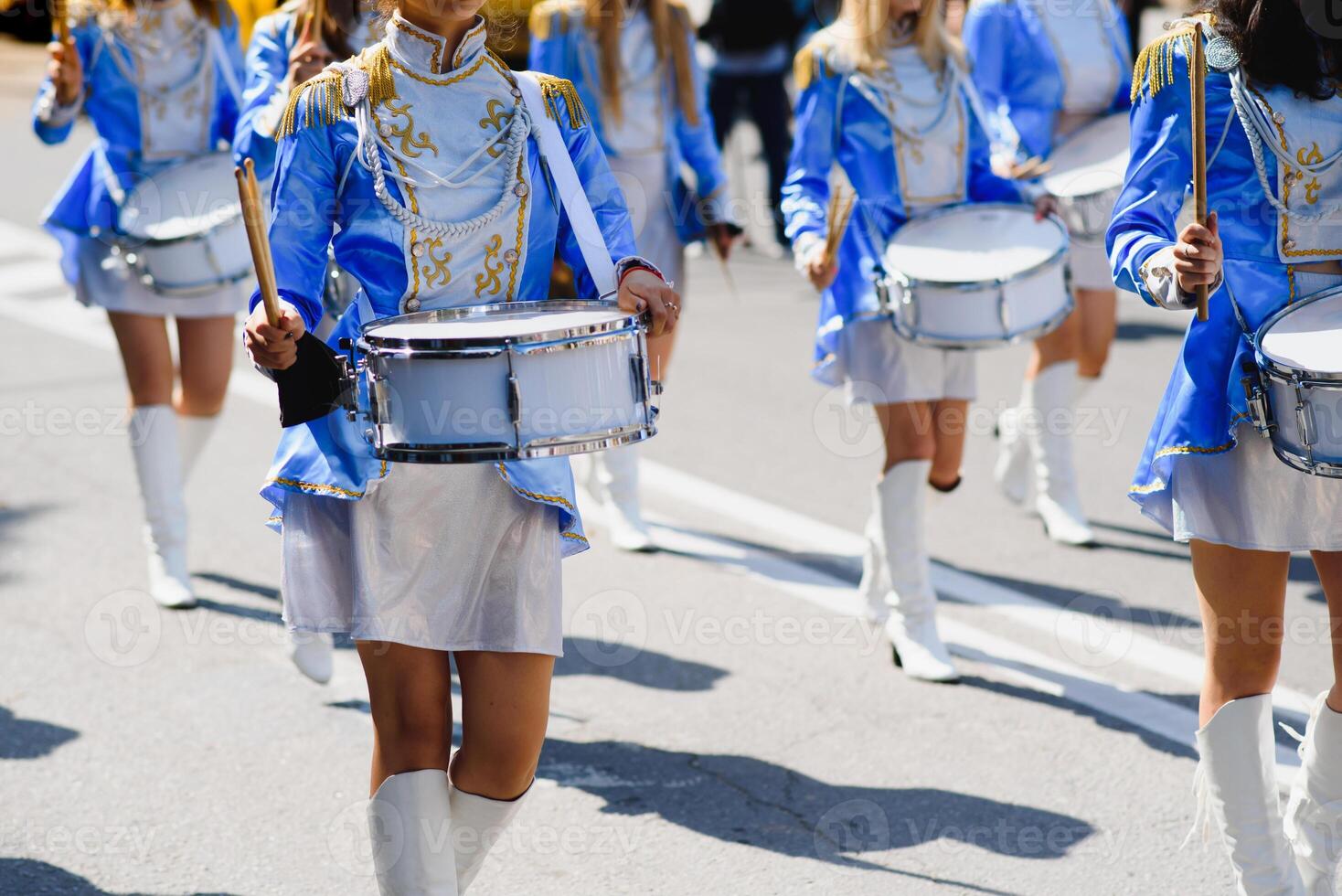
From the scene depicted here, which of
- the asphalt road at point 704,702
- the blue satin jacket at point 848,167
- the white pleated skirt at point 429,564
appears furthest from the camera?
the blue satin jacket at point 848,167

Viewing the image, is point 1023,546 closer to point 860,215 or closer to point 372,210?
point 860,215

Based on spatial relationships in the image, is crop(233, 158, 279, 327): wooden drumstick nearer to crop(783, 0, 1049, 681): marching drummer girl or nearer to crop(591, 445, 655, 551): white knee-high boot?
crop(783, 0, 1049, 681): marching drummer girl

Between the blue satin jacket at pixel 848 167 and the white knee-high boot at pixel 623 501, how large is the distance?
4.78 feet

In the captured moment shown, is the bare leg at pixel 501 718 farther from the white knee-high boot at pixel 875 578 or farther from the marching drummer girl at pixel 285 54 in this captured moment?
the white knee-high boot at pixel 875 578

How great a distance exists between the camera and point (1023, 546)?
19.4 feet

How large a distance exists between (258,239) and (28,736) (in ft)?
7.94

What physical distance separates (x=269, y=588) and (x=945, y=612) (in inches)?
85.2

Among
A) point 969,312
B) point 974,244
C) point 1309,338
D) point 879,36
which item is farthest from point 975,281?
point 1309,338

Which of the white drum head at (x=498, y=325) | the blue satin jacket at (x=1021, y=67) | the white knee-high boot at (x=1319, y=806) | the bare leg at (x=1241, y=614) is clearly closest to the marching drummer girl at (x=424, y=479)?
the white drum head at (x=498, y=325)

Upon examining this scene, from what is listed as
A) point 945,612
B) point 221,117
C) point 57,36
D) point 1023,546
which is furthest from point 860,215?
point 57,36

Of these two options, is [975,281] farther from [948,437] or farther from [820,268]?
[948,437]

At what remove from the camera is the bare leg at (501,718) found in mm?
2854

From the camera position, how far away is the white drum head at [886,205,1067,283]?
14.4 ft

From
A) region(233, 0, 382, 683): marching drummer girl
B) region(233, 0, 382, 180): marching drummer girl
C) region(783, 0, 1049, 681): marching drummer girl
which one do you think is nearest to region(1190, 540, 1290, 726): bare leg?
region(783, 0, 1049, 681): marching drummer girl
